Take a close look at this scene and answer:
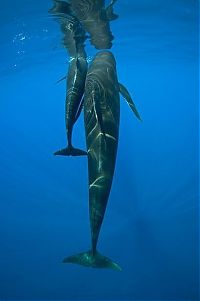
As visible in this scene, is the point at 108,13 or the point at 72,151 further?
the point at 108,13

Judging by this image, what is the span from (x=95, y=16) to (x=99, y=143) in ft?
32.4

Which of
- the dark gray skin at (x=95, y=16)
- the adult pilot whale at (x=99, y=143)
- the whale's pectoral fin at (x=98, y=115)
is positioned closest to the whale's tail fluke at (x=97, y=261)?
the adult pilot whale at (x=99, y=143)

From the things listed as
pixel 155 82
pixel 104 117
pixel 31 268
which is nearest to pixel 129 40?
pixel 31 268

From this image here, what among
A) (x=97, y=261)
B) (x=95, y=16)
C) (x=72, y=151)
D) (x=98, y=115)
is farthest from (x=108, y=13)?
(x=97, y=261)

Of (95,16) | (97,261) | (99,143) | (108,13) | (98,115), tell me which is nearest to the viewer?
(98,115)

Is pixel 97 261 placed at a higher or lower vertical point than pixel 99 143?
lower

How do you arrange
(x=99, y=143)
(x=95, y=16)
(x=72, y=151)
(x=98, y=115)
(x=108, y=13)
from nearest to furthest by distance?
(x=98, y=115) < (x=99, y=143) < (x=72, y=151) < (x=95, y=16) < (x=108, y=13)

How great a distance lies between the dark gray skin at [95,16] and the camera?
13.7 meters

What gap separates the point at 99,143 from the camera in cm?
612

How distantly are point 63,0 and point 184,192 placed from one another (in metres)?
16.9

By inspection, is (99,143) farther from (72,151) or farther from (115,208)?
(115,208)

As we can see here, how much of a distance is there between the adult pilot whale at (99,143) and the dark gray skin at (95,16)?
24.7 ft

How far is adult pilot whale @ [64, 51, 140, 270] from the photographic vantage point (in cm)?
607

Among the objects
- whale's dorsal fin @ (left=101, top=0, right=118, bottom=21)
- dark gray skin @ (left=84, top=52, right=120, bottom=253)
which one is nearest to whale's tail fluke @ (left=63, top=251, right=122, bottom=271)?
dark gray skin @ (left=84, top=52, right=120, bottom=253)
